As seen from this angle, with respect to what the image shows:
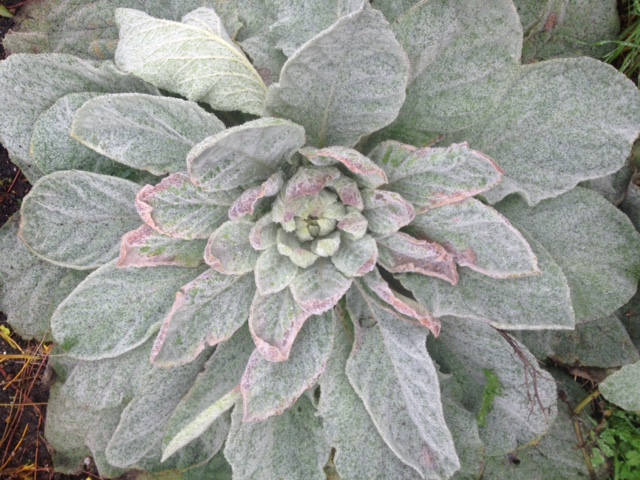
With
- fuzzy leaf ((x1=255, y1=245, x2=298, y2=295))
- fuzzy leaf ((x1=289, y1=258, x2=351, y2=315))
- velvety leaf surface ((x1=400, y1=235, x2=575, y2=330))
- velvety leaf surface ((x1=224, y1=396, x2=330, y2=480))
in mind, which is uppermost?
fuzzy leaf ((x1=255, y1=245, x2=298, y2=295))

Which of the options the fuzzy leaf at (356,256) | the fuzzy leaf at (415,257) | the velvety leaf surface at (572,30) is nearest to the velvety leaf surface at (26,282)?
the fuzzy leaf at (356,256)

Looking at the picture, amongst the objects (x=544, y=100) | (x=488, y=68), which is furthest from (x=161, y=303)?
(x=544, y=100)

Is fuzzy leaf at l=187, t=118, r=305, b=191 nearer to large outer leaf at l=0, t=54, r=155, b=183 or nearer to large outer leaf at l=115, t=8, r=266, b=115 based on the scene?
large outer leaf at l=115, t=8, r=266, b=115

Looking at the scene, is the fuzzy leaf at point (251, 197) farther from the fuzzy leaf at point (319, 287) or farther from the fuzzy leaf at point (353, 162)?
the fuzzy leaf at point (319, 287)

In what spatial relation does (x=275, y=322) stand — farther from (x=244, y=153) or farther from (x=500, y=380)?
(x=500, y=380)

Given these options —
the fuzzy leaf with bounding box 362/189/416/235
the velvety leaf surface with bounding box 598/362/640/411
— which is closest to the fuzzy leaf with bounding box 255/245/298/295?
the fuzzy leaf with bounding box 362/189/416/235

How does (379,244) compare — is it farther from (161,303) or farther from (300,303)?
(161,303)
